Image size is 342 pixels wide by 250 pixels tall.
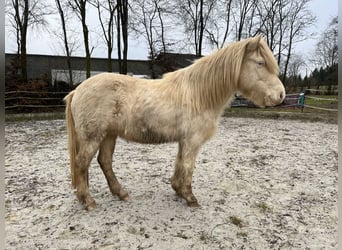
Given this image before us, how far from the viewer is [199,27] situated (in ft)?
53.8

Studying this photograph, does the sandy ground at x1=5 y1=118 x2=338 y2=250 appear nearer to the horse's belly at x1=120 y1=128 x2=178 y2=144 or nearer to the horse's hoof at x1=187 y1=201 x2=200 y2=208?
the horse's hoof at x1=187 y1=201 x2=200 y2=208

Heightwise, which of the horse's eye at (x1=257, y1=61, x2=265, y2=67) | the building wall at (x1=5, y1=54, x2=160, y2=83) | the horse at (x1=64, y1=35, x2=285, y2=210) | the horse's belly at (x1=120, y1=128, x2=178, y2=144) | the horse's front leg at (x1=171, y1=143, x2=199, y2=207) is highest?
the building wall at (x1=5, y1=54, x2=160, y2=83)

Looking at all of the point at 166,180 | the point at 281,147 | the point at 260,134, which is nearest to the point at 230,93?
the point at 166,180

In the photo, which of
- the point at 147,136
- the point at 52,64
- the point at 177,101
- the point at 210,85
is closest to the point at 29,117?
the point at 147,136

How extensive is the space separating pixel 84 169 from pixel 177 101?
4.03 ft

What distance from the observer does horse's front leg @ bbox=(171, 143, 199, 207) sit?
8.80ft

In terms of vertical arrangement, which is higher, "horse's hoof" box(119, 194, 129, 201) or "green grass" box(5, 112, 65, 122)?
"green grass" box(5, 112, 65, 122)

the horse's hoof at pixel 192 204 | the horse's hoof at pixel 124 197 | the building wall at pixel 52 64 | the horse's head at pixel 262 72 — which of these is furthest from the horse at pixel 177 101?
the building wall at pixel 52 64

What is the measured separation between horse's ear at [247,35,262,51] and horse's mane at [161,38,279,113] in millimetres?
24

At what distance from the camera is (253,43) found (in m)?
2.52

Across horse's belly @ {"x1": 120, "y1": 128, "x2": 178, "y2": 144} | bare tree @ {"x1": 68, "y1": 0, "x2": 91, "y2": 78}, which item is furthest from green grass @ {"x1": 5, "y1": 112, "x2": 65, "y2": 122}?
horse's belly @ {"x1": 120, "y1": 128, "x2": 178, "y2": 144}

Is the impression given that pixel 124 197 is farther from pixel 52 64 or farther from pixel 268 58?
pixel 52 64

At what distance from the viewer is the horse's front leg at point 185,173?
2682 mm

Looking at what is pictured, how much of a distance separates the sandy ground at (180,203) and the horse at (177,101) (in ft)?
1.26
